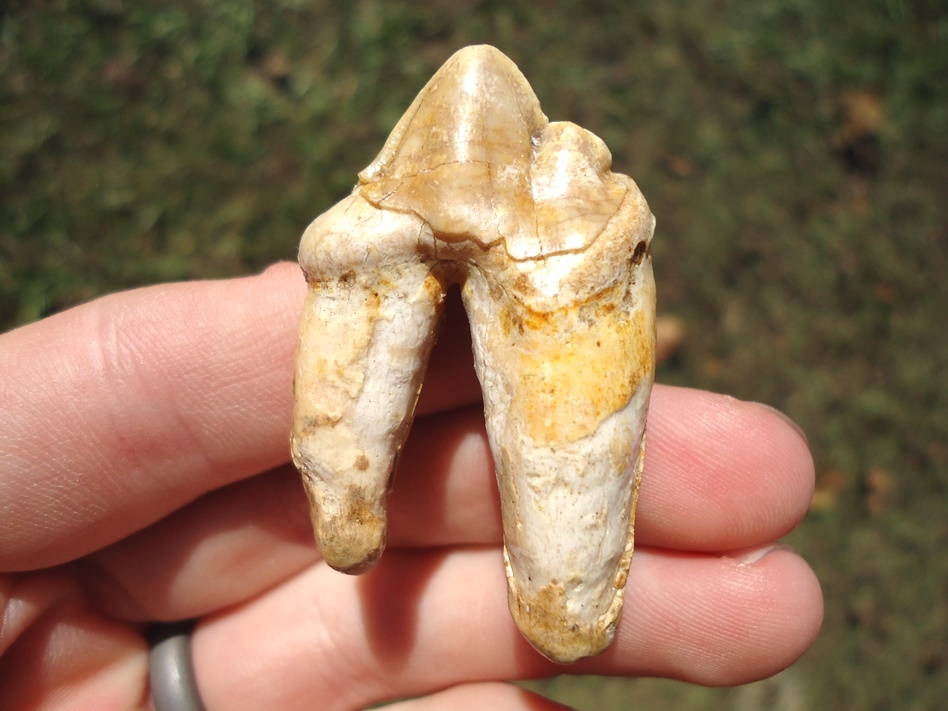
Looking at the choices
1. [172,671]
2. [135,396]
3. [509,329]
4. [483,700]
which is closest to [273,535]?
[172,671]

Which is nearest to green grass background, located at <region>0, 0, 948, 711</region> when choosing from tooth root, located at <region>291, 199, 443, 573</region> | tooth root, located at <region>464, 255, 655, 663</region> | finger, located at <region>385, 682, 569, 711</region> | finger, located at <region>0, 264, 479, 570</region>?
finger, located at <region>385, 682, 569, 711</region>

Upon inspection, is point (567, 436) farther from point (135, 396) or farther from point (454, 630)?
point (135, 396)

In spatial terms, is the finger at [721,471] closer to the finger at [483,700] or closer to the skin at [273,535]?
the skin at [273,535]

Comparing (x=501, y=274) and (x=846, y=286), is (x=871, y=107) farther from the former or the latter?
(x=501, y=274)

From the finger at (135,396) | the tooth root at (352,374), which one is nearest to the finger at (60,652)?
the finger at (135,396)

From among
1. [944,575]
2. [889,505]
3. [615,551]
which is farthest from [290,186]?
[944,575]

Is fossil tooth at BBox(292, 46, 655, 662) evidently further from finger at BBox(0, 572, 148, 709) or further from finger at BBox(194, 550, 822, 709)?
finger at BBox(0, 572, 148, 709)
